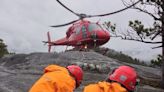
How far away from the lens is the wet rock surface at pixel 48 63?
16141mm

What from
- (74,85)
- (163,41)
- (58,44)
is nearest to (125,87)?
(74,85)

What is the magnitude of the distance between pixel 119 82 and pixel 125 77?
0.33 ft

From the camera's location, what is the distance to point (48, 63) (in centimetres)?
2000

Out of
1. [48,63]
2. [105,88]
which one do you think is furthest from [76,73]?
[48,63]

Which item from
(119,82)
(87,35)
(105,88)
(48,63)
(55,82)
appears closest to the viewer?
(105,88)

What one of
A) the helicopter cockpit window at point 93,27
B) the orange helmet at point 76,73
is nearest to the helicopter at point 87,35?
the helicopter cockpit window at point 93,27

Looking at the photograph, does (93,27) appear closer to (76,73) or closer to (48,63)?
(48,63)

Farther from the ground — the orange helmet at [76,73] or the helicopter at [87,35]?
the orange helmet at [76,73]

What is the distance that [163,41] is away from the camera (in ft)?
71.8

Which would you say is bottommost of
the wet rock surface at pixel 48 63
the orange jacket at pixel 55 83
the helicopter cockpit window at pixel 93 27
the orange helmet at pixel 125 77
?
the wet rock surface at pixel 48 63

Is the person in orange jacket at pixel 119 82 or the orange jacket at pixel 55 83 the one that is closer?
the person in orange jacket at pixel 119 82

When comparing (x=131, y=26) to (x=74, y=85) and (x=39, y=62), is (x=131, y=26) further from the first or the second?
(x=74, y=85)

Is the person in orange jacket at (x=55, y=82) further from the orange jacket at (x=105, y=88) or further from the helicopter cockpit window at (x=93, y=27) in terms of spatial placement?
the helicopter cockpit window at (x=93, y=27)

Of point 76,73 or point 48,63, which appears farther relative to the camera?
point 48,63
